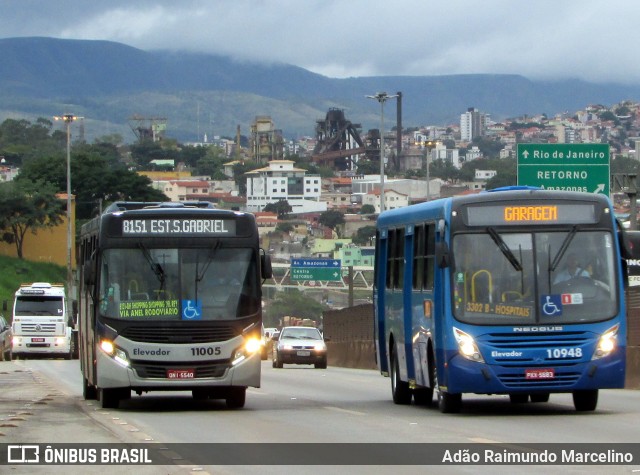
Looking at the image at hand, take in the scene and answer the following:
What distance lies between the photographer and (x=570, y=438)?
16.1 metres

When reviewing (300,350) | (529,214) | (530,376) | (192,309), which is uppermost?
(529,214)

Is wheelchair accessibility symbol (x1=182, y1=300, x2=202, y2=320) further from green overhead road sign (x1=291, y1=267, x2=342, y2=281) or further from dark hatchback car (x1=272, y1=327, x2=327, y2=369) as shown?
green overhead road sign (x1=291, y1=267, x2=342, y2=281)

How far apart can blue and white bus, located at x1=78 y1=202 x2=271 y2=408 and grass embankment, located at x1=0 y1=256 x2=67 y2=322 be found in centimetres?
7375

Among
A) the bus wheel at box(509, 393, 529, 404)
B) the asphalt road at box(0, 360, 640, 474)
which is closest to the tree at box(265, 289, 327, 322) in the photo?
the asphalt road at box(0, 360, 640, 474)

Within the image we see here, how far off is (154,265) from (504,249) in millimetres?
5332

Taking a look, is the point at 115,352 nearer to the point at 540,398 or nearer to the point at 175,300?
the point at 175,300

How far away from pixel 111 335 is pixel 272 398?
5.23 meters

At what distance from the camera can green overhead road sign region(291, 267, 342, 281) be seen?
8200 cm

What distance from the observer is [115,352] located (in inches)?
853

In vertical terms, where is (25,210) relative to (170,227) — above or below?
below

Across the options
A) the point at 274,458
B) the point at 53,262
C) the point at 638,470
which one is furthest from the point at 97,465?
the point at 53,262

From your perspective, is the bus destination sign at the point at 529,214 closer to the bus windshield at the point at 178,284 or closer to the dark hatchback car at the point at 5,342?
the bus windshield at the point at 178,284

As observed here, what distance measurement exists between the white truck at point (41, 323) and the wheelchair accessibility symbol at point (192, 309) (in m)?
39.6

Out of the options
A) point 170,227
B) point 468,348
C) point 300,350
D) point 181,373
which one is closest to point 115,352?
point 181,373
